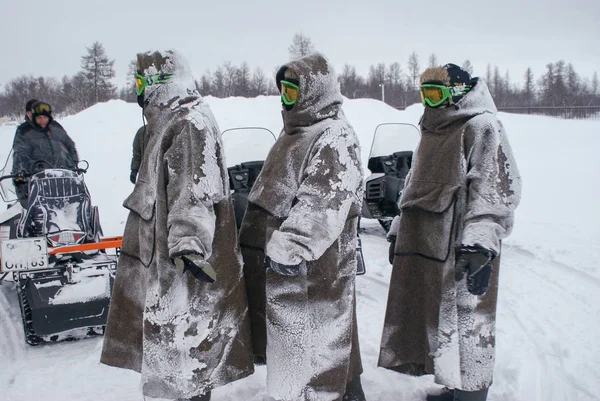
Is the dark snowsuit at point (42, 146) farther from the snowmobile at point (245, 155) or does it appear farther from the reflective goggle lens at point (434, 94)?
the reflective goggle lens at point (434, 94)

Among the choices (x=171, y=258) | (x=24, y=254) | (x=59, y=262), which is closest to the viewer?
(x=171, y=258)

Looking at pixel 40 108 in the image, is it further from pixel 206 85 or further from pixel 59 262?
pixel 206 85

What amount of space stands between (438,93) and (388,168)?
414 centimetres

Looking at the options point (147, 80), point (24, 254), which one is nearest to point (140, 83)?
point (147, 80)

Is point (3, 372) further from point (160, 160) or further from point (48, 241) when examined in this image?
point (160, 160)

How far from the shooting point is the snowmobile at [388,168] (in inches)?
264

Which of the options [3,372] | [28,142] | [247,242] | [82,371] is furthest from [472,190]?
[28,142]

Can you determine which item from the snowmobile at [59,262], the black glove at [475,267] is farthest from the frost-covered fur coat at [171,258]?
the snowmobile at [59,262]

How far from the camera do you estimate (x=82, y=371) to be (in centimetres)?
362

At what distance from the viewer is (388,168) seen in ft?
22.7

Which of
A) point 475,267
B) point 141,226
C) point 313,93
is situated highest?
point 313,93

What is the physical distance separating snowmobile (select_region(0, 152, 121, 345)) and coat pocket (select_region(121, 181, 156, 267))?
1.43m

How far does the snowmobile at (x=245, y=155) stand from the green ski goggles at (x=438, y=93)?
1840mm

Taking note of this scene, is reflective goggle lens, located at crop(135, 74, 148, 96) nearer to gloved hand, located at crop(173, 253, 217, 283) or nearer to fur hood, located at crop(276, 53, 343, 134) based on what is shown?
fur hood, located at crop(276, 53, 343, 134)
